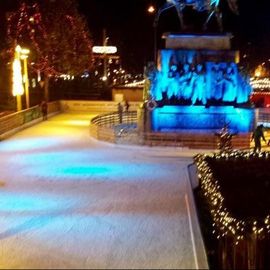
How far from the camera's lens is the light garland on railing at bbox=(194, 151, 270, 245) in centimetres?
907

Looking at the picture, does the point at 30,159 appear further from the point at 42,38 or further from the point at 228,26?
the point at 228,26

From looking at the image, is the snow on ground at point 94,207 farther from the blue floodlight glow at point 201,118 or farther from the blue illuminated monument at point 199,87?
the blue illuminated monument at point 199,87

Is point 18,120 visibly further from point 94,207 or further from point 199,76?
point 94,207

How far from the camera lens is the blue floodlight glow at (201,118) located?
2781cm

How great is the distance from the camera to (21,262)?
10.1 m

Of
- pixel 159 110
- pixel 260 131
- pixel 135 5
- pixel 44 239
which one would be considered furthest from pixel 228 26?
pixel 44 239

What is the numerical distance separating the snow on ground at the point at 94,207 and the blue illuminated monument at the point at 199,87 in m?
4.05

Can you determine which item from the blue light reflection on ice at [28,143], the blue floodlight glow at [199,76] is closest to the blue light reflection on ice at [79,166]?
the blue light reflection on ice at [28,143]

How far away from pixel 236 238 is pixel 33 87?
160 ft

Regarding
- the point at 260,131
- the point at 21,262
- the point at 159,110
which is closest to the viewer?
the point at 21,262

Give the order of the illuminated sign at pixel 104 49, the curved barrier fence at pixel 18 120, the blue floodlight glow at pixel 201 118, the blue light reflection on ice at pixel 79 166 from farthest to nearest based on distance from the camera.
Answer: the illuminated sign at pixel 104 49
the curved barrier fence at pixel 18 120
the blue floodlight glow at pixel 201 118
the blue light reflection on ice at pixel 79 166

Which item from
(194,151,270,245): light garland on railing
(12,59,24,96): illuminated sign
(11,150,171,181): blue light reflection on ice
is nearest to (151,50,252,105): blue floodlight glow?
(11,150,171,181): blue light reflection on ice

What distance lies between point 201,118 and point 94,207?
46.6 feet

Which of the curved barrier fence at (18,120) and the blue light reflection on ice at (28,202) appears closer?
the blue light reflection on ice at (28,202)
